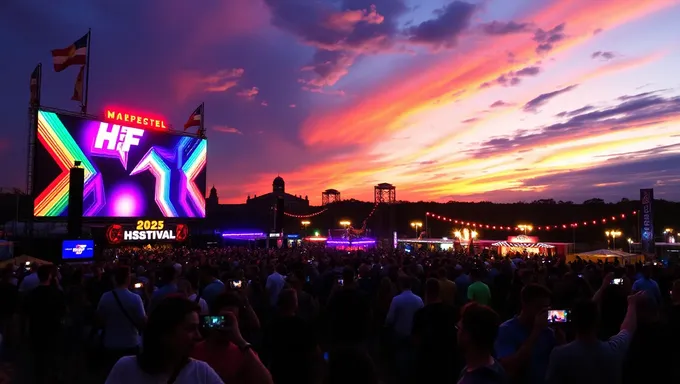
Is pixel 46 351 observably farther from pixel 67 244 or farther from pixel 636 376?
pixel 67 244

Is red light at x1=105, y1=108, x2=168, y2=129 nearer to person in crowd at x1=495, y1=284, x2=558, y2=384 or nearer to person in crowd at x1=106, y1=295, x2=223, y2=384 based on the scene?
person in crowd at x1=495, y1=284, x2=558, y2=384

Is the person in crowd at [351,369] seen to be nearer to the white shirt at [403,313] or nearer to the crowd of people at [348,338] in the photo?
the crowd of people at [348,338]

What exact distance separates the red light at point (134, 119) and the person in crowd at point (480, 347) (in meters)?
35.6

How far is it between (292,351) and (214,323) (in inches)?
26.1

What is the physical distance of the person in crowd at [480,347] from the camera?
2637mm

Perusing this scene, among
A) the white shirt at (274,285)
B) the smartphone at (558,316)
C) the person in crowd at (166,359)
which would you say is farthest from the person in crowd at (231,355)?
the white shirt at (274,285)

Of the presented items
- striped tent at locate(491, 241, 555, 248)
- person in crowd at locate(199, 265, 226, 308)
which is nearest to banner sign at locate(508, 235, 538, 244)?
striped tent at locate(491, 241, 555, 248)

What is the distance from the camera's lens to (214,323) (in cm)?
300

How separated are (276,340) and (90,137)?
33.6 meters

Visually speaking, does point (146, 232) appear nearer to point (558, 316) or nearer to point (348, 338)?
point (348, 338)

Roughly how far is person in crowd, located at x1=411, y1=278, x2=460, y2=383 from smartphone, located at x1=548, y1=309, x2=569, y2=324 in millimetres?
1004

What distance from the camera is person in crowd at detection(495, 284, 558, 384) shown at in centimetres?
342

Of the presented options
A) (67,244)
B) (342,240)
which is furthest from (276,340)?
(342,240)

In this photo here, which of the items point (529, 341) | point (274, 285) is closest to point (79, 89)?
point (274, 285)
